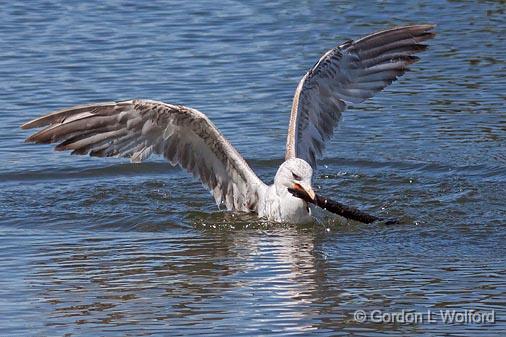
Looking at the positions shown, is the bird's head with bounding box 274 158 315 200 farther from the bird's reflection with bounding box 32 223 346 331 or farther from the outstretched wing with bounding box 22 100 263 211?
the outstretched wing with bounding box 22 100 263 211

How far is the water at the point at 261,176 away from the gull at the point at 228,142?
11.3 inches

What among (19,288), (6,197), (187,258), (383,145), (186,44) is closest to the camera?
(19,288)

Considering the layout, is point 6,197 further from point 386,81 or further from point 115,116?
point 386,81

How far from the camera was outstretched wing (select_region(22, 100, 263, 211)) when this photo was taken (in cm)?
984

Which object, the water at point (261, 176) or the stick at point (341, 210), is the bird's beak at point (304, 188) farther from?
the water at point (261, 176)

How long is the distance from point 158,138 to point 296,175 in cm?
126

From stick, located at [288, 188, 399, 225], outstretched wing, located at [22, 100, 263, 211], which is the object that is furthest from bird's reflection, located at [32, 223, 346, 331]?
outstretched wing, located at [22, 100, 263, 211]

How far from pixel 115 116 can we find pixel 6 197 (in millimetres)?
1374

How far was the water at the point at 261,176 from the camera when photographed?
7754 millimetres

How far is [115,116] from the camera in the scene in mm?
10023

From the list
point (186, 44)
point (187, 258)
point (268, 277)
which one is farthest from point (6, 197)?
point (186, 44)

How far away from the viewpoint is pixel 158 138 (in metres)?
10.2

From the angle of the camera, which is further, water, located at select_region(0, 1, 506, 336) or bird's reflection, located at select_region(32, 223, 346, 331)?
water, located at select_region(0, 1, 506, 336)

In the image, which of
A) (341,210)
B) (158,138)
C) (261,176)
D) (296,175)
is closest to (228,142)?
(158,138)
